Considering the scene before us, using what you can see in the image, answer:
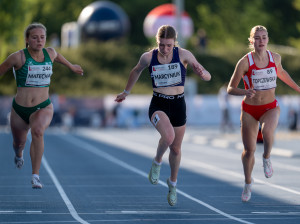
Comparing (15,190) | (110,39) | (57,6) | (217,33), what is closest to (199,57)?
(110,39)

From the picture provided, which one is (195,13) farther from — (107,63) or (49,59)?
(49,59)

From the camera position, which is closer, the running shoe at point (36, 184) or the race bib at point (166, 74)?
the race bib at point (166, 74)

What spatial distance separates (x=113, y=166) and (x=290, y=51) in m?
46.8

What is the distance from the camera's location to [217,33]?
7725 cm

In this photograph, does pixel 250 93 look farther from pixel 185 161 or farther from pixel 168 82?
pixel 185 161

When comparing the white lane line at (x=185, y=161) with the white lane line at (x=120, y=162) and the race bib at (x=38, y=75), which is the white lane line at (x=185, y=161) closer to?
the white lane line at (x=120, y=162)

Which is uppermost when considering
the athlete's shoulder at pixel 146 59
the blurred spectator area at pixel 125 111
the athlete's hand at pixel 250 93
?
the athlete's shoulder at pixel 146 59

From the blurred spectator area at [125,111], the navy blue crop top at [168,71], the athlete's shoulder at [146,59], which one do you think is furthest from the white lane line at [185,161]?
the blurred spectator area at [125,111]

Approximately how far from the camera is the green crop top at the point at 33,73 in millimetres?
11930

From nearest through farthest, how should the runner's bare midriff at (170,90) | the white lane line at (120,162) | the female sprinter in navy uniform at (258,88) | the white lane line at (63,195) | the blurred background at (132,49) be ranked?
1. the white lane line at (63,195)
2. the white lane line at (120,162)
3. the runner's bare midriff at (170,90)
4. the female sprinter in navy uniform at (258,88)
5. the blurred background at (132,49)

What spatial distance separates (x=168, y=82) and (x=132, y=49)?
50.1 meters

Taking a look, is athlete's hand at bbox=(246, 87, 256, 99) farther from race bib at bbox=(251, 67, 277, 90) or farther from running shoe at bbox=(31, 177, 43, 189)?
running shoe at bbox=(31, 177, 43, 189)

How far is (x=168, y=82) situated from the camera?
1135cm

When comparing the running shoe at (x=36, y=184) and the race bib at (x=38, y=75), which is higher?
the race bib at (x=38, y=75)
